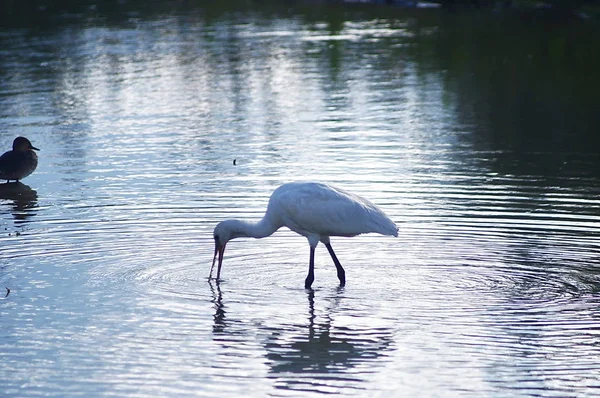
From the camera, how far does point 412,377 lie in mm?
8219

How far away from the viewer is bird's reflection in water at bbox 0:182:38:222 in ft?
46.2

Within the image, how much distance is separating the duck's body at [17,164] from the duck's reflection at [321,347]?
269 inches

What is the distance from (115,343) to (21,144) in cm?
822

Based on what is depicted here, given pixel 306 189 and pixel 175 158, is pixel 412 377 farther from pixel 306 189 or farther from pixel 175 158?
pixel 175 158

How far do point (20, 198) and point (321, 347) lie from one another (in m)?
7.46

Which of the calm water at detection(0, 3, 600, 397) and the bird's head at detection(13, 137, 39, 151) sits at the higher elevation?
the bird's head at detection(13, 137, 39, 151)

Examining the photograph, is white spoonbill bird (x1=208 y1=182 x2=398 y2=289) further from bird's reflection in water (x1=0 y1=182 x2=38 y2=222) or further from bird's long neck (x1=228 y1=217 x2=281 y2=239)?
bird's reflection in water (x1=0 y1=182 x2=38 y2=222)

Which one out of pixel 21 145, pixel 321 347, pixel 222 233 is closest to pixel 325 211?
pixel 222 233

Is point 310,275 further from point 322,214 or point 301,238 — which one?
point 301,238

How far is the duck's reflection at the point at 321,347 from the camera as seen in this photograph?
827 cm

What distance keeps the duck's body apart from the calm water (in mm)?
195

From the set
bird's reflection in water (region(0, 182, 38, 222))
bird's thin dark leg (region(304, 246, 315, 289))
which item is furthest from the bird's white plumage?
bird's reflection in water (region(0, 182, 38, 222))

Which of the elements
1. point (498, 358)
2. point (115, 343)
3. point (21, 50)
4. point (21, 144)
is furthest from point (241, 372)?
point (21, 50)

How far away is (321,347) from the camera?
29.7 ft
